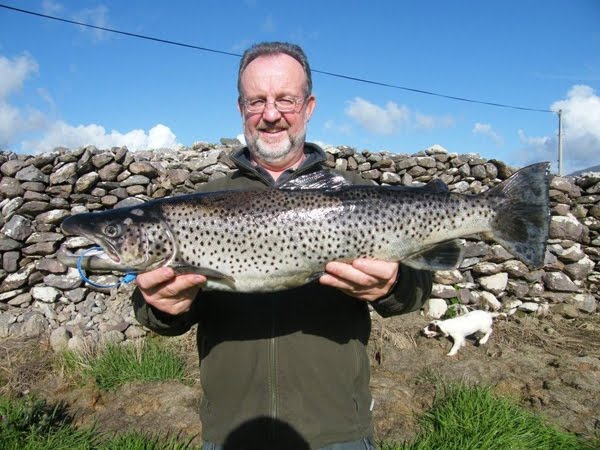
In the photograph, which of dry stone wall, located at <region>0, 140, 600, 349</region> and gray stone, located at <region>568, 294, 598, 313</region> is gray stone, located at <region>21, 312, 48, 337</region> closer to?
dry stone wall, located at <region>0, 140, 600, 349</region>

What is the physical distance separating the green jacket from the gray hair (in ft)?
5.63

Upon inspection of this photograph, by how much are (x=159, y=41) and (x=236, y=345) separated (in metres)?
11.8

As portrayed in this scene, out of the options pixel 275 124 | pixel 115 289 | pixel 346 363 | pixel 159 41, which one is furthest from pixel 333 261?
pixel 159 41

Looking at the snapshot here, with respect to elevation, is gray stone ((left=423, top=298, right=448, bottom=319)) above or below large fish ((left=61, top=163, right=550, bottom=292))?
below

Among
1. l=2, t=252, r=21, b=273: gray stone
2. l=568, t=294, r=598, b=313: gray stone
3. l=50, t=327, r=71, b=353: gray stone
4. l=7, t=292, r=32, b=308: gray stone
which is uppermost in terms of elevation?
l=2, t=252, r=21, b=273: gray stone

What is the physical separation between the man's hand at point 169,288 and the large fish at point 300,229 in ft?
0.32

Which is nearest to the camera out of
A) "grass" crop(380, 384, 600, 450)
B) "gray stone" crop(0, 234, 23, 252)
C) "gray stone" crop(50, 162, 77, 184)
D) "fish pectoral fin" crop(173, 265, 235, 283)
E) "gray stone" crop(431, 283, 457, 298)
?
"fish pectoral fin" crop(173, 265, 235, 283)

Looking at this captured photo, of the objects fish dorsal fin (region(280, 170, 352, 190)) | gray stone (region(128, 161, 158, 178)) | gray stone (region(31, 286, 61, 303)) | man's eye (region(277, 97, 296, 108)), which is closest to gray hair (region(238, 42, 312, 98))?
man's eye (region(277, 97, 296, 108))

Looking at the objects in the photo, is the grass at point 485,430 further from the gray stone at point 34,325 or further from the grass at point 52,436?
the gray stone at point 34,325

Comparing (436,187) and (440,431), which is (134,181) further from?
(436,187)

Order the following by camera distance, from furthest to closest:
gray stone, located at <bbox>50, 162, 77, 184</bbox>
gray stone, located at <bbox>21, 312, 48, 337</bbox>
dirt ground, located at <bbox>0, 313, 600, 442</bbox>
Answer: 1. gray stone, located at <bbox>50, 162, 77, 184</bbox>
2. gray stone, located at <bbox>21, 312, 48, 337</bbox>
3. dirt ground, located at <bbox>0, 313, 600, 442</bbox>

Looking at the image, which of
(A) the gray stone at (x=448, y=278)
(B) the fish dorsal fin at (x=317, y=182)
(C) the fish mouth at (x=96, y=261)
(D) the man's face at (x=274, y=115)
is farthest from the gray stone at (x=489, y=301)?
(C) the fish mouth at (x=96, y=261)

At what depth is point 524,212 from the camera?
3178 mm

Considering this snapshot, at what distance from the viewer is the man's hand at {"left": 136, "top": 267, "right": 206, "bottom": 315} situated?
2646 mm
